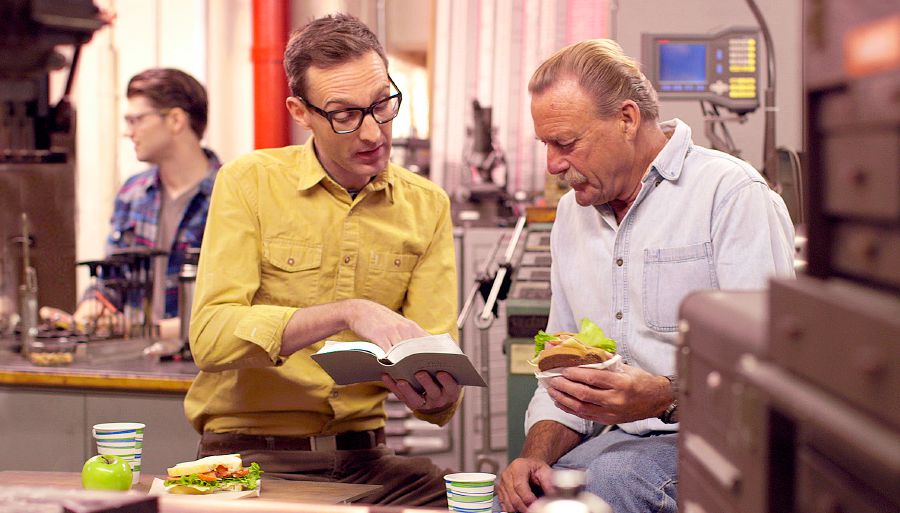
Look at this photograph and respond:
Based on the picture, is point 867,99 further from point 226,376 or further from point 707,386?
point 226,376

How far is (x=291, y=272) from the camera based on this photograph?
2.52 m

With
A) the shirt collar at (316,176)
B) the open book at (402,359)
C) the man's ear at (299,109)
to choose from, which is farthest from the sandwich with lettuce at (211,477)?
the man's ear at (299,109)

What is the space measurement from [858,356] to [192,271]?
122 inches

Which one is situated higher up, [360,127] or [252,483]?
[360,127]

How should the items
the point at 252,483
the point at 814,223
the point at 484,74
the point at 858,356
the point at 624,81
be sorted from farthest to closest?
the point at 484,74
the point at 624,81
the point at 252,483
the point at 814,223
the point at 858,356

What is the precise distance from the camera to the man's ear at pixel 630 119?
2.27m

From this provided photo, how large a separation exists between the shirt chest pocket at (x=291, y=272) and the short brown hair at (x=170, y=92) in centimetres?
200

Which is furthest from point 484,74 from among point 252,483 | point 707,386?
point 707,386

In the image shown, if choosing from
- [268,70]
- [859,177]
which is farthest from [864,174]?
[268,70]

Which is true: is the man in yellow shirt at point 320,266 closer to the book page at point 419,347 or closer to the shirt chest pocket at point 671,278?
the book page at point 419,347

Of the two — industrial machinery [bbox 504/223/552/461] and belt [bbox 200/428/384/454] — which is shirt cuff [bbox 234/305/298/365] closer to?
belt [bbox 200/428/384/454]

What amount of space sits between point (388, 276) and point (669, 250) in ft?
2.43

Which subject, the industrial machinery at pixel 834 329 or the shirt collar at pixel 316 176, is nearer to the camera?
the industrial machinery at pixel 834 329

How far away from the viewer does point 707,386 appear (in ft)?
3.31
